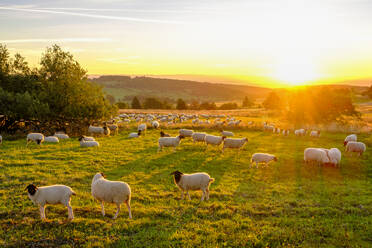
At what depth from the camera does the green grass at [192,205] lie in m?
7.26

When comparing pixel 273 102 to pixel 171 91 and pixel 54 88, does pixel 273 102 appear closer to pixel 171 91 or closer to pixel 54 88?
pixel 54 88

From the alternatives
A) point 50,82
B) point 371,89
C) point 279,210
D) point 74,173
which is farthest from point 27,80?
point 371,89

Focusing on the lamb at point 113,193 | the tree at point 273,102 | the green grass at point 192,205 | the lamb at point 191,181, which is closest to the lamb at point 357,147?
the green grass at point 192,205

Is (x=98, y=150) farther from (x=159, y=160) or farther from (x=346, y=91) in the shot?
(x=346, y=91)

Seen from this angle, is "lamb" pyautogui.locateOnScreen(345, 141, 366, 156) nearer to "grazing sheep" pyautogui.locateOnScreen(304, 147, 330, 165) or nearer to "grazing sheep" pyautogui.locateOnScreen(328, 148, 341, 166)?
"grazing sheep" pyautogui.locateOnScreen(328, 148, 341, 166)

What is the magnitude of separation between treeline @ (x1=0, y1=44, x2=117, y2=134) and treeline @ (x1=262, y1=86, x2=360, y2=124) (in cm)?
3393

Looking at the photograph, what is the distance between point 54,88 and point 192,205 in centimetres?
2550

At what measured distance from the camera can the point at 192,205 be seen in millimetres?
9711

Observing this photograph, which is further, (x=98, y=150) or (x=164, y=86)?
(x=164, y=86)

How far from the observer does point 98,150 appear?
19.6 metres

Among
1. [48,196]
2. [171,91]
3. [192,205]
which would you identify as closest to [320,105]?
[192,205]

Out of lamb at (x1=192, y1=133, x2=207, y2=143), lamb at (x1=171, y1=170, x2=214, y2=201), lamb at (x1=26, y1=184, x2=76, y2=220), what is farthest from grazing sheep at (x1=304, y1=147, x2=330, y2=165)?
lamb at (x1=26, y1=184, x2=76, y2=220)

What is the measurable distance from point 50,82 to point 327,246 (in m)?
30.4

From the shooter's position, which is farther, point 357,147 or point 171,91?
point 171,91
